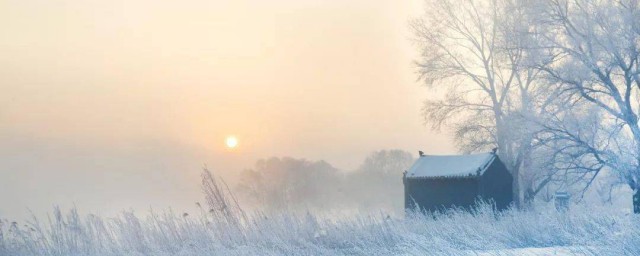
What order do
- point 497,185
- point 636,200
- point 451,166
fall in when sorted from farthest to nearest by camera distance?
point 497,185 → point 451,166 → point 636,200

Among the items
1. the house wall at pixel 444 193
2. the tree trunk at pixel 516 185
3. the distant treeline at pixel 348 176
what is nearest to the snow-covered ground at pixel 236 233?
the house wall at pixel 444 193

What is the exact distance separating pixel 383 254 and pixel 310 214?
2.35 m

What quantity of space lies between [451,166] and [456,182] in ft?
3.24

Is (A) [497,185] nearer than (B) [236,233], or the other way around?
(B) [236,233]

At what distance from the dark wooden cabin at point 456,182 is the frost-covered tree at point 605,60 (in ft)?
19.2

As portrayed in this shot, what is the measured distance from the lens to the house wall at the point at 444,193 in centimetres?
3014

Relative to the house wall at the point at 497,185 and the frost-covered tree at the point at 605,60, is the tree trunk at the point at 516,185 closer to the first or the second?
the house wall at the point at 497,185

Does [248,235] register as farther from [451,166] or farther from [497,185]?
[497,185]

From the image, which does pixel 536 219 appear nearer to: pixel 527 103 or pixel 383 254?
pixel 383 254

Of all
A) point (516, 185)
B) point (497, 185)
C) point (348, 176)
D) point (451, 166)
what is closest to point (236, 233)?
point (451, 166)

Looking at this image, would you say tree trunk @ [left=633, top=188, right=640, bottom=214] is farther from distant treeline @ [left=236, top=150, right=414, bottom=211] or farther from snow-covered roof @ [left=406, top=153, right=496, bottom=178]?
distant treeline @ [left=236, top=150, right=414, bottom=211]

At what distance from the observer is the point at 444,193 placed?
30516mm

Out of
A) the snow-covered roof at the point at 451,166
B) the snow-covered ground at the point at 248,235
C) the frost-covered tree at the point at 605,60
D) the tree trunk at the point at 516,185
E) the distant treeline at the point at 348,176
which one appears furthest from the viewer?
the distant treeline at the point at 348,176

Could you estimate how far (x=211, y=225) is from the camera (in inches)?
559
